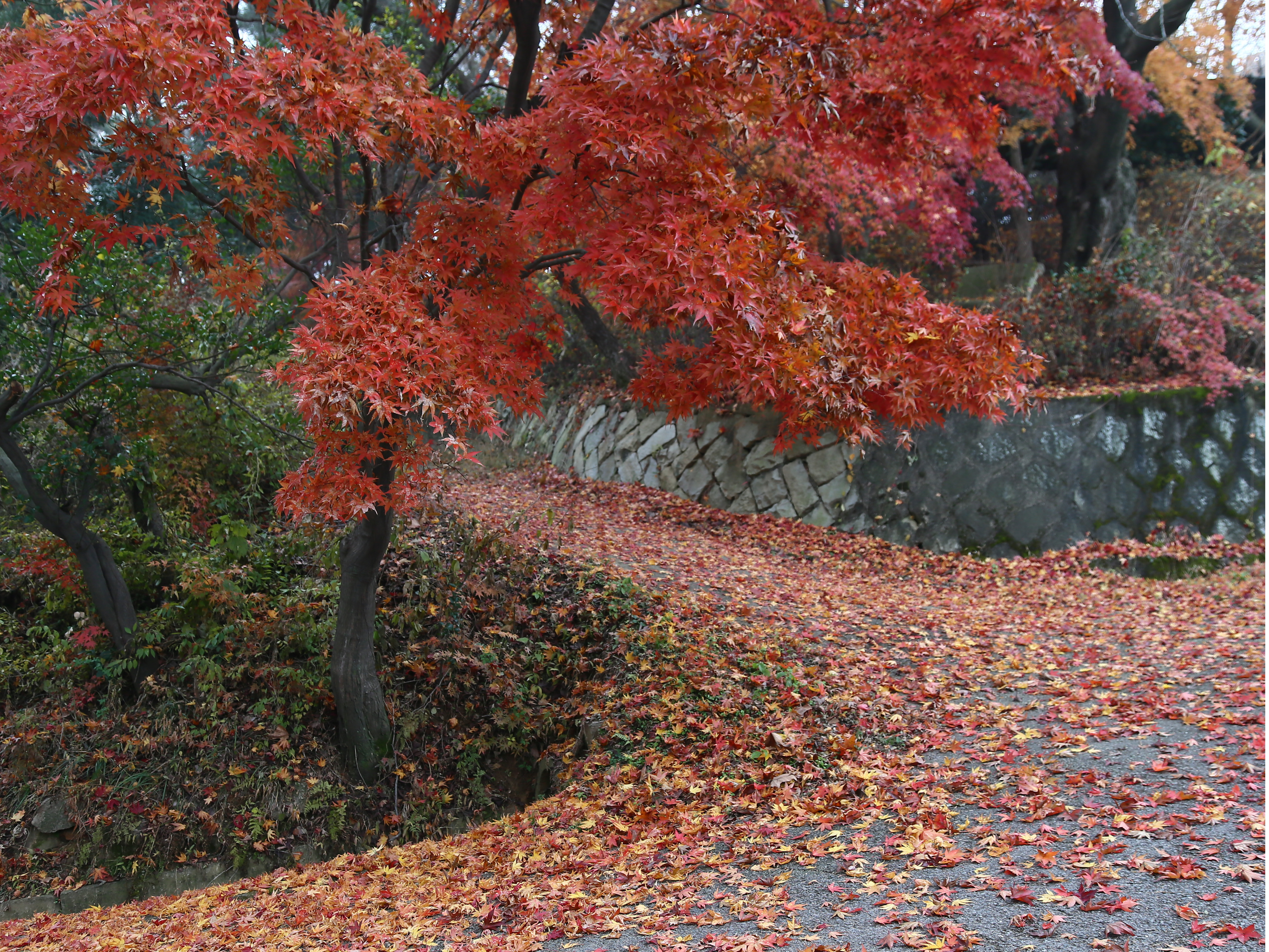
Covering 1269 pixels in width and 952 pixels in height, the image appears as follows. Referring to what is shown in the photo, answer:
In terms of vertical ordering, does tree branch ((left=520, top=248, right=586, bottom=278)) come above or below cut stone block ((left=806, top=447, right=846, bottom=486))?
above

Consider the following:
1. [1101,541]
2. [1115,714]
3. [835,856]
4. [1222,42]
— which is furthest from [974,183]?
[835,856]

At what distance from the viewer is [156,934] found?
13.0ft

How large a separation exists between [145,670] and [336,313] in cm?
360

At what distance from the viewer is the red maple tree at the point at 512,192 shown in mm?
3766

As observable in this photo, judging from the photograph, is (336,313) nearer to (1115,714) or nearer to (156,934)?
(156,934)

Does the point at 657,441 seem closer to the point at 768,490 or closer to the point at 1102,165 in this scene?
the point at 768,490

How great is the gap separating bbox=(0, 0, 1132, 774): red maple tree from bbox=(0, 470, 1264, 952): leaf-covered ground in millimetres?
1667

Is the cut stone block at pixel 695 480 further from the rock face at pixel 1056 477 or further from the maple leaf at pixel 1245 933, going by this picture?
the maple leaf at pixel 1245 933

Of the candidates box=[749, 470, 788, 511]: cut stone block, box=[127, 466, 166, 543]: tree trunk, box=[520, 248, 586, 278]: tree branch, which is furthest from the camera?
box=[749, 470, 788, 511]: cut stone block

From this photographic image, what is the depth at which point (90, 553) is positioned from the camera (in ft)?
19.0

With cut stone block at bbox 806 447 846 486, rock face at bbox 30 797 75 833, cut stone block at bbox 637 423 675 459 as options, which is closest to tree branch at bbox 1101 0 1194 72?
cut stone block at bbox 806 447 846 486

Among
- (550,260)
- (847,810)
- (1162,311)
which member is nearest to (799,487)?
(1162,311)

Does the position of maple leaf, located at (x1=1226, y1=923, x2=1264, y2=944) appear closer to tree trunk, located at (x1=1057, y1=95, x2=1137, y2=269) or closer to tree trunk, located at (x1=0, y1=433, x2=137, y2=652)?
tree trunk, located at (x1=0, y1=433, x2=137, y2=652)

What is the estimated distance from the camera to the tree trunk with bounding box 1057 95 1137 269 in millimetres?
12172
